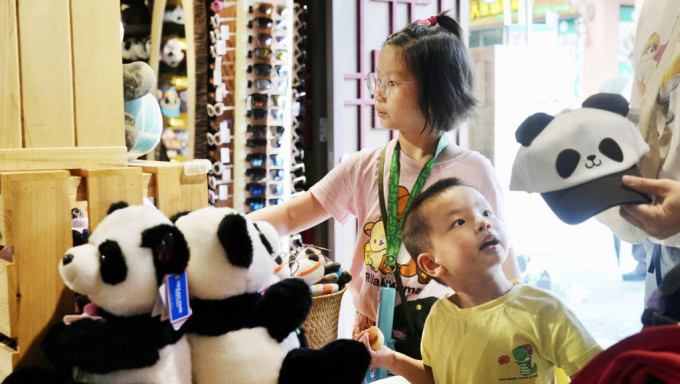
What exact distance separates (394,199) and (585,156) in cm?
51

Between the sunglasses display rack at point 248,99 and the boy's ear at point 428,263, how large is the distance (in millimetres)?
2256

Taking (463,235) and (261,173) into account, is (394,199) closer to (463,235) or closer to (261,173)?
(463,235)

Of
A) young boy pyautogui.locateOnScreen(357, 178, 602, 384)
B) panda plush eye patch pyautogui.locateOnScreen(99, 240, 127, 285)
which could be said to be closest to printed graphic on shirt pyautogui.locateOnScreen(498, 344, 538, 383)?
young boy pyautogui.locateOnScreen(357, 178, 602, 384)

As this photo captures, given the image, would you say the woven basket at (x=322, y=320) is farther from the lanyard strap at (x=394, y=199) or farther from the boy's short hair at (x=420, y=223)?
the boy's short hair at (x=420, y=223)

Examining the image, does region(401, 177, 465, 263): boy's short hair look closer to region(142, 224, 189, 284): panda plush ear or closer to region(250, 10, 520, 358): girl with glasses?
region(250, 10, 520, 358): girl with glasses

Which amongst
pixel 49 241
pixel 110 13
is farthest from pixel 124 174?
pixel 110 13

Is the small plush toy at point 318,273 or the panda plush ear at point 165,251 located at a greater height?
the panda plush ear at point 165,251

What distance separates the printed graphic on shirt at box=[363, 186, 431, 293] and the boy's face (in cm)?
22

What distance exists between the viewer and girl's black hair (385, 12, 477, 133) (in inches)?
54.3

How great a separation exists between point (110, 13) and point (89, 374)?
758mm

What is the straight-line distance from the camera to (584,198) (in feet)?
3.17

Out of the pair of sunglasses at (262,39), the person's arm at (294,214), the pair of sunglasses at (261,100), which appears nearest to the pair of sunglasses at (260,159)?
the pair of sunglasses at (261,100)

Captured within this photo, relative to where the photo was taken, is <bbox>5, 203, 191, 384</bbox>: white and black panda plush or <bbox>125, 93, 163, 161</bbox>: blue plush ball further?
<bbox>125, 93, 163, 161</bbox>: blue plush ball

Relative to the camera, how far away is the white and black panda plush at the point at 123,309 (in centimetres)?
101
